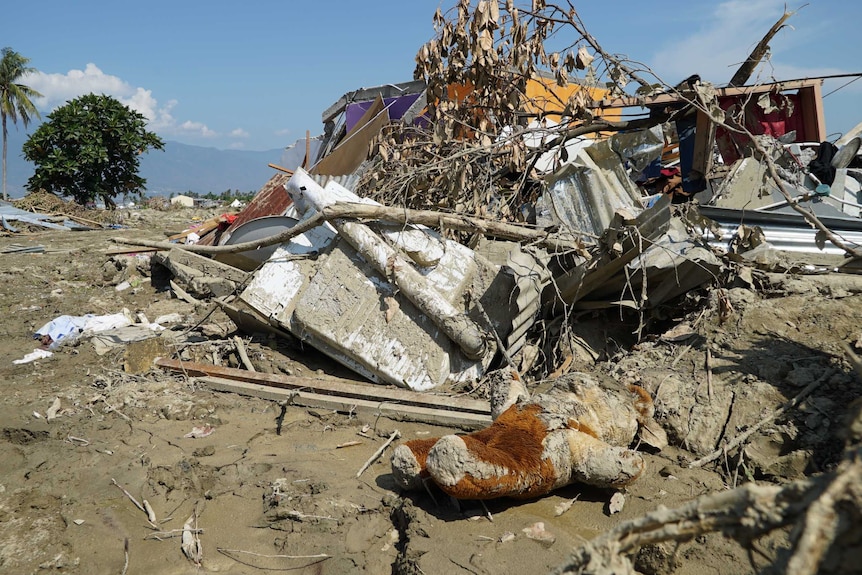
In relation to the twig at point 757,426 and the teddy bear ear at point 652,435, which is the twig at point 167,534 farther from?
the twig at point 757,426

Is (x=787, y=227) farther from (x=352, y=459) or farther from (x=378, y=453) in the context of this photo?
(x=352, y=459)

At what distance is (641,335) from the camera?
A: 4195mm

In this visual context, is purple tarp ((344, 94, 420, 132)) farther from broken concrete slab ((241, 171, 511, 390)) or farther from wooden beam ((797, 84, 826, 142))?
wooden beam ((797, 84, 826, 142))

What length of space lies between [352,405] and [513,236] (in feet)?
5.77

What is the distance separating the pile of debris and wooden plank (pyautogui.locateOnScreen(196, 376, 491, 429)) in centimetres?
2

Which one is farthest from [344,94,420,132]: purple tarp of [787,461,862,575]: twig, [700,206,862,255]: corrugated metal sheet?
[787,461,862,575]: twig

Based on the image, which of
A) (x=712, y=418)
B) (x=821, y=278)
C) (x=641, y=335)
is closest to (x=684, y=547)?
(x=712, y=418)

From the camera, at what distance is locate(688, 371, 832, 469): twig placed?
3010mm

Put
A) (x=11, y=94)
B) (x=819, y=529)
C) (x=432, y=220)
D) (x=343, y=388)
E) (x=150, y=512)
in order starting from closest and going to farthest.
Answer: (x=819, y=529)
(x=150, y=512)
(x=343, y=388)
(x=432, y=220)
(x=11, y=94)

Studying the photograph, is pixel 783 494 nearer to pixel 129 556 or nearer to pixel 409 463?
pixel 409 463

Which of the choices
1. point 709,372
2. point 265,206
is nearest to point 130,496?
point 709,372

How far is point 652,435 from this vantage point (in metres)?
3.16

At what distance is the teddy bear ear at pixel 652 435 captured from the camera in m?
3.12

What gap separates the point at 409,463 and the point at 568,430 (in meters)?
0.74
